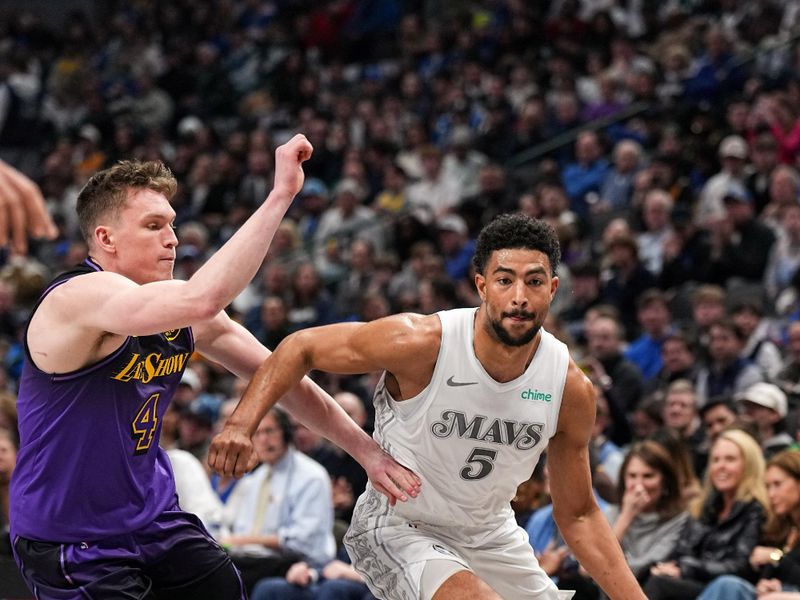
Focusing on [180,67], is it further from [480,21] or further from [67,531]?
[67,531]

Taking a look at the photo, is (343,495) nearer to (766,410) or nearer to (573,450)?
(766,410)

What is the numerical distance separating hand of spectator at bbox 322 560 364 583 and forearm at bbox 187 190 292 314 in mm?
4310

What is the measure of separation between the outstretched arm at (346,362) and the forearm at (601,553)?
78cm

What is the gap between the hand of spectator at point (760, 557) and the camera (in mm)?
6922

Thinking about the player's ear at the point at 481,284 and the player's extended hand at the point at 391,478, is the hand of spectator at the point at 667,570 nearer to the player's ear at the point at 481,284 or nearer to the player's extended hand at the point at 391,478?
the player's extended hand at the point at 391,478

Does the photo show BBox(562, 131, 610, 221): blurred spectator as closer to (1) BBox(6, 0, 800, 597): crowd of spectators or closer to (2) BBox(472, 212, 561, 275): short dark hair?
(1) BBox(6, 0, 800, 597): crowd of spectators

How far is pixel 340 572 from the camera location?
7.98 meters

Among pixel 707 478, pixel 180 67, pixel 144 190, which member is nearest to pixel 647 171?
pixel 707 478

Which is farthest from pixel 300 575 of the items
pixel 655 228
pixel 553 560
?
pixel 655 228

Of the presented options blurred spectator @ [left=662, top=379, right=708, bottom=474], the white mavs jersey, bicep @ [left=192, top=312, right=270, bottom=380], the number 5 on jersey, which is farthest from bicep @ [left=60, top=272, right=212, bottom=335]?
blurred spectator @ [left=662, top=379, right=708, bottom=474]

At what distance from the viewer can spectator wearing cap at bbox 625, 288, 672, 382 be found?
406 inches

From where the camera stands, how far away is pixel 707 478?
755 centimetres

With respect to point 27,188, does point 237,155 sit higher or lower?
higher

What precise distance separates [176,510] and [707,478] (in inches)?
158
